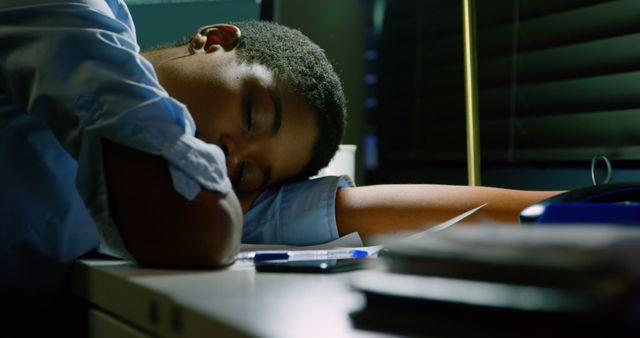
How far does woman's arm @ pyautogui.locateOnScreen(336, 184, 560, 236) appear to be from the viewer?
1.02 m

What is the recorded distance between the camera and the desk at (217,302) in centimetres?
37

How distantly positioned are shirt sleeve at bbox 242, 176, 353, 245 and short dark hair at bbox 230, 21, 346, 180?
0.24 feet

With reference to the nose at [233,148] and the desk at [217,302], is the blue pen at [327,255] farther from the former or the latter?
the nose at [233,148]

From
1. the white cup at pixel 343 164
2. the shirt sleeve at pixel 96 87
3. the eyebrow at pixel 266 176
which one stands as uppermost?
the shirt sleeve at pixel 96 87

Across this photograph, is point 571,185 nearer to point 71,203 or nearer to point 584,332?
point 71,203

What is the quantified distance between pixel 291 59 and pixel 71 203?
18.0 inches

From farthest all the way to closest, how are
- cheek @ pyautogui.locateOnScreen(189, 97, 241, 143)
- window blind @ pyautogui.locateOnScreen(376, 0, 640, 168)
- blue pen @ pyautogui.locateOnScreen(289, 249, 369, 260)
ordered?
1. window blind @ pyautogui.locateOnScreen(376, 0, 640, 168)
2. cheek @ pyautogui.locateOnScreen(189, 97, 241, 143)
3. blue pen @ pyautogui.locateOnScreen(289, 249, 369, 260)

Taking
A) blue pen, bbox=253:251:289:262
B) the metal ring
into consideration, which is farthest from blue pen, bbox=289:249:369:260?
the metal ring

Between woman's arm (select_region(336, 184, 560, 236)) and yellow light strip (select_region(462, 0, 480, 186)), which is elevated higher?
yellow light strip (select_region(462, 0, 480, 186))

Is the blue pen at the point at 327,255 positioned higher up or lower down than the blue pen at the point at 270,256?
lower down

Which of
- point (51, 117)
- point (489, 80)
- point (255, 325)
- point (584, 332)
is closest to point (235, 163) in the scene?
point (51, 117)

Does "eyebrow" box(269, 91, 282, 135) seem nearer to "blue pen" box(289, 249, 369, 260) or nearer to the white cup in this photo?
"blue pen" box(289, 249, 369, 260)

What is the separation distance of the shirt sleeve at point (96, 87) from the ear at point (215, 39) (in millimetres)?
323

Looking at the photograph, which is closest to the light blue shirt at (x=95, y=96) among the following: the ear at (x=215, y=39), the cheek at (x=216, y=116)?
the cheek at (x=216, y=116)
